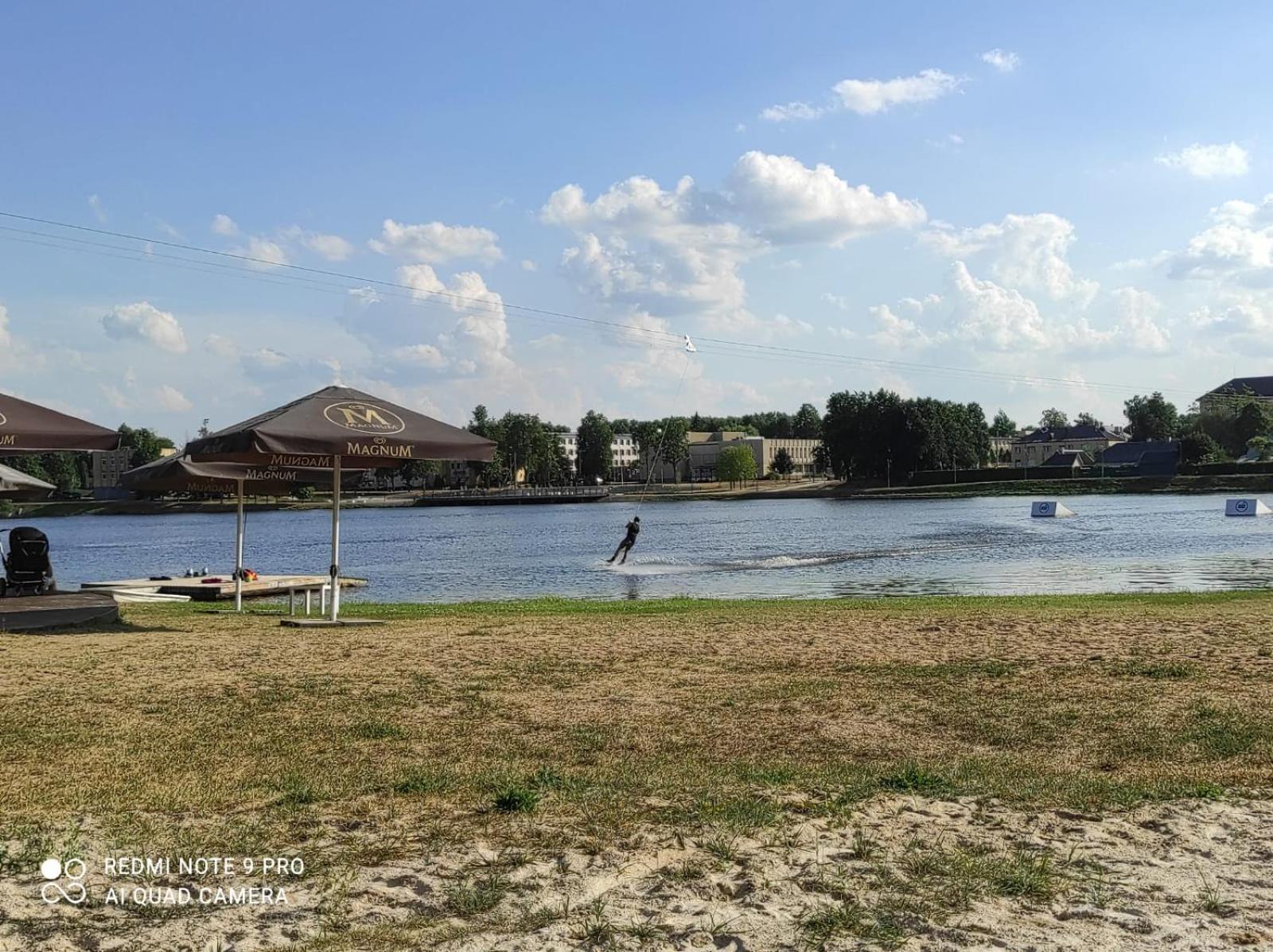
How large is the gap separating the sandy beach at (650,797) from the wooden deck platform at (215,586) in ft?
Result: 46.5

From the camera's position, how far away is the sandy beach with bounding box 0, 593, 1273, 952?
4461 millimetres

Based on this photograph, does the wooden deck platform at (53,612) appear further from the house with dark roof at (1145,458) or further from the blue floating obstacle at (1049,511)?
the house with dark roof at (1145,458)

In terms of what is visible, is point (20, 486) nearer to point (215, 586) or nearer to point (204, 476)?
point (204, 476)

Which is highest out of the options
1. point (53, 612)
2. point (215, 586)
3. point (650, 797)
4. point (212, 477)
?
point (212, 477)

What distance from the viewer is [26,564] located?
17047mm


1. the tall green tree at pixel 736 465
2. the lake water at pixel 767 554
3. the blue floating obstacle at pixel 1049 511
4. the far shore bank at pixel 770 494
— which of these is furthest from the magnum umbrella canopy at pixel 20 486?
the tall green tree at pixel 736 465

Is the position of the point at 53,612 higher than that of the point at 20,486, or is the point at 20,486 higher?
the point at 20,486

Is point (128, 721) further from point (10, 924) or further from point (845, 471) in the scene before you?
point (845, 471)

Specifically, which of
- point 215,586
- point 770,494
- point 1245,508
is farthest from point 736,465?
point 215,586

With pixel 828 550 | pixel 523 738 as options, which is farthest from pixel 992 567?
pixel 523 738

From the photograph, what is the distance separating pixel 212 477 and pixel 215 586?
25.8 ft

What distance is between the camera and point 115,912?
455cm

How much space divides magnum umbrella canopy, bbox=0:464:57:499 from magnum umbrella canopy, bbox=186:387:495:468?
516 centimetres

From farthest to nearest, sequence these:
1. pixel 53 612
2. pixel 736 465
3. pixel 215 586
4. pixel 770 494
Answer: pixel 736 465 < pixel 770 494 < pixel 215 586 < pixel 53 612
